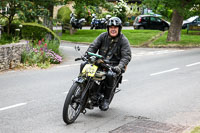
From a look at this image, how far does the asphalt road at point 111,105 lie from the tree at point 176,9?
916cm

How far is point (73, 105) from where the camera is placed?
6.88 metres

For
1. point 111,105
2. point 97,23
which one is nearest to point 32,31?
point 111,105

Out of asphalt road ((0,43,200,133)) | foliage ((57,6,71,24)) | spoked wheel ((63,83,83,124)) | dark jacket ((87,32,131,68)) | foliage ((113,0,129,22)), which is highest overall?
foliage ((113,0,129,22))

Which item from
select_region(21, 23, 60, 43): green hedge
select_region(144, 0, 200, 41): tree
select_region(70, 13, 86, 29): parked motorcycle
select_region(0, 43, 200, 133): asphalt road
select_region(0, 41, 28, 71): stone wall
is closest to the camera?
select_region(0, 43, 200, 133): asphalt road

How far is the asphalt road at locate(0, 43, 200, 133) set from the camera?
7.08 m

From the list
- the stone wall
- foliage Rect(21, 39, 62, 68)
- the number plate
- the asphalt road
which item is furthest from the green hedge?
the number plate

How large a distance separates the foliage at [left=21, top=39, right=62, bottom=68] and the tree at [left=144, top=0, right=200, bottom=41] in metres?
10.1

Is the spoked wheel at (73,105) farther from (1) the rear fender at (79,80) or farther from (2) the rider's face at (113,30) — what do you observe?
(2) the rider's face at (113,30)

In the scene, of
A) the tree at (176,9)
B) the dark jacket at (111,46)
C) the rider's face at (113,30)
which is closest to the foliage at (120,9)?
the tree at (176,9)

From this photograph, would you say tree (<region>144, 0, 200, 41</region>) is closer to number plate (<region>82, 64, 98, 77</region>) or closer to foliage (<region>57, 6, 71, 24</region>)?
foliage (<region>57, 6, 71, 24</region>)

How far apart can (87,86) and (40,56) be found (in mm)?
8252

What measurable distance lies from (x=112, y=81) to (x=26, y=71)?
679 centimetres

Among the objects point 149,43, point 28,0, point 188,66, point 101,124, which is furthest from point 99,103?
point 149,43

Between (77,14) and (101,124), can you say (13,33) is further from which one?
(77,14)
